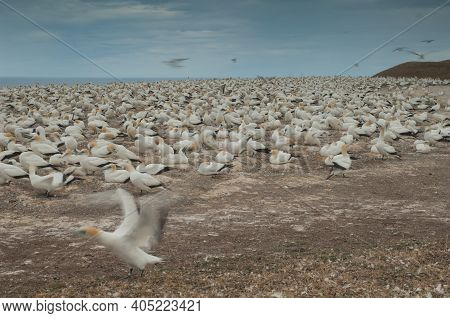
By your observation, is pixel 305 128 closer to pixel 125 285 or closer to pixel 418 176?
pixel 418 176

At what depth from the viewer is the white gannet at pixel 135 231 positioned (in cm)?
632

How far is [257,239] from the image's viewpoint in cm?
840

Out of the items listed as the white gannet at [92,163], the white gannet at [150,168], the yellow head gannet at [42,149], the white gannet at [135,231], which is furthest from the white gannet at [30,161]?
the white gannet at [135,231]

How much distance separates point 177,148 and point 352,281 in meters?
9.17

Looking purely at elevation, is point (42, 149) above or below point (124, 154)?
above

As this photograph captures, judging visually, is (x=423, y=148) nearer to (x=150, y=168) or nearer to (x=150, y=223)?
(x=150, y=168)

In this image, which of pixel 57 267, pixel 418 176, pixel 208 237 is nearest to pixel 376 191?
pixel 418 176

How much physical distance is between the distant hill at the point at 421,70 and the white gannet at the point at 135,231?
6111 cm

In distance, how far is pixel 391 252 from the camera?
7586 millimetres

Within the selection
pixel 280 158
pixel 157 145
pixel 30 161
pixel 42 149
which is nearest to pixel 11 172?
pixel 30 161

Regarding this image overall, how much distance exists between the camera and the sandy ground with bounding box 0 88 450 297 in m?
6.53

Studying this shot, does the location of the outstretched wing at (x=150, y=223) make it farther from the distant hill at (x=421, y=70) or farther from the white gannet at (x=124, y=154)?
the distant hill at (x=421, y=70)

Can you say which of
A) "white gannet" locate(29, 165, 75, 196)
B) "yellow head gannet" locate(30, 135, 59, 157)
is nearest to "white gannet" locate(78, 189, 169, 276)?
"white gannet" locate(29, 165, 75, 196)

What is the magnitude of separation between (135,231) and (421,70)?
214 ft
